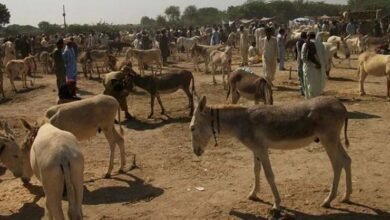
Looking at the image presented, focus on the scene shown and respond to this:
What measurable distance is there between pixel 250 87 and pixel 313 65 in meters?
1.61

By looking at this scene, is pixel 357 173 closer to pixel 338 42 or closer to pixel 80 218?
pixel 80 218

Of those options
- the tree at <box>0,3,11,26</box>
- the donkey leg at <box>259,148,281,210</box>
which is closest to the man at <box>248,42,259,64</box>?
the donkey leg at <box>259,148,281,210</box>

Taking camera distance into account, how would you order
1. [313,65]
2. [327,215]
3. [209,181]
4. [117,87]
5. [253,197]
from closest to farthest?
[327,215] → [253,197] → [209,181] → [313,65] → [117,87]

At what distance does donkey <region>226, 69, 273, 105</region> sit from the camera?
11.5 metres

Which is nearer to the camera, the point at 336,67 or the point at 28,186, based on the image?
the point at 28,186

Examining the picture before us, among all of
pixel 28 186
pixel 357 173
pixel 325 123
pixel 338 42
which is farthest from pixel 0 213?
pixel 338 42

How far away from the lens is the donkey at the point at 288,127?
658cm

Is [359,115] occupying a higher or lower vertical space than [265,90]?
lower

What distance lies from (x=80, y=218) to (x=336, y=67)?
17765 millimetres

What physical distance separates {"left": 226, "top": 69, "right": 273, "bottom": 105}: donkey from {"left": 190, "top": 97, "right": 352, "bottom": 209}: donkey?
466cm

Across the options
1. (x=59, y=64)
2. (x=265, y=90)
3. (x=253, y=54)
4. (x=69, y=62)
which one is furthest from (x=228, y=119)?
(x=253, y=54)

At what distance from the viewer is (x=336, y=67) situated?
70.3 feet

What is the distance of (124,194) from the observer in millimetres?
7844

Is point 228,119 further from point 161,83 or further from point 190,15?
point 190,15
